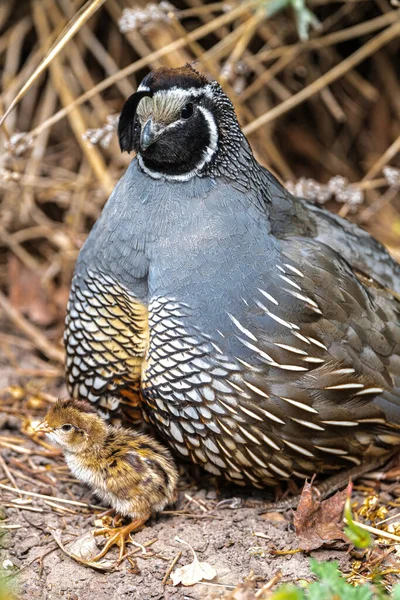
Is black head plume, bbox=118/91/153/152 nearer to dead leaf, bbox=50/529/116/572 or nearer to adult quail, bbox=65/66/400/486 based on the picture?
adult quail, bbox=65/66/400/486

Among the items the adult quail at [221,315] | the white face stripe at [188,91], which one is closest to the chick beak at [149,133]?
the adult quail at [221,315]

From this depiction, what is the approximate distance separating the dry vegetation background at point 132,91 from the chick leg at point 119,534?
5.19 ft

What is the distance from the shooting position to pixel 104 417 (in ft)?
14.5

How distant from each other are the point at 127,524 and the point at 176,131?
6.43ft

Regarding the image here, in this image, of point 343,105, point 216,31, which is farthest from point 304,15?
point 343,105

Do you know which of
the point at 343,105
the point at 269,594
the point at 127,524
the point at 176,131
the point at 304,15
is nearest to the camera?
the point at 269,594

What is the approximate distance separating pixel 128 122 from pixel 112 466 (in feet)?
5.65

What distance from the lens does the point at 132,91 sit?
6.80 metres

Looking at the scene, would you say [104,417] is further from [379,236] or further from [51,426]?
[379,236]

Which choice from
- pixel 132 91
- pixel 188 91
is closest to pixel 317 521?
pixel 188 91

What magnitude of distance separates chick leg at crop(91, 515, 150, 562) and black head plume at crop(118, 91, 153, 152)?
1884 mm

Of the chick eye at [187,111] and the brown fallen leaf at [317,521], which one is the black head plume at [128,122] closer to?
the chick eye at [187,111]

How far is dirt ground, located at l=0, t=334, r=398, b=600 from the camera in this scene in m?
3.71

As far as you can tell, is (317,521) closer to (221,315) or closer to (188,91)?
(221,315)
